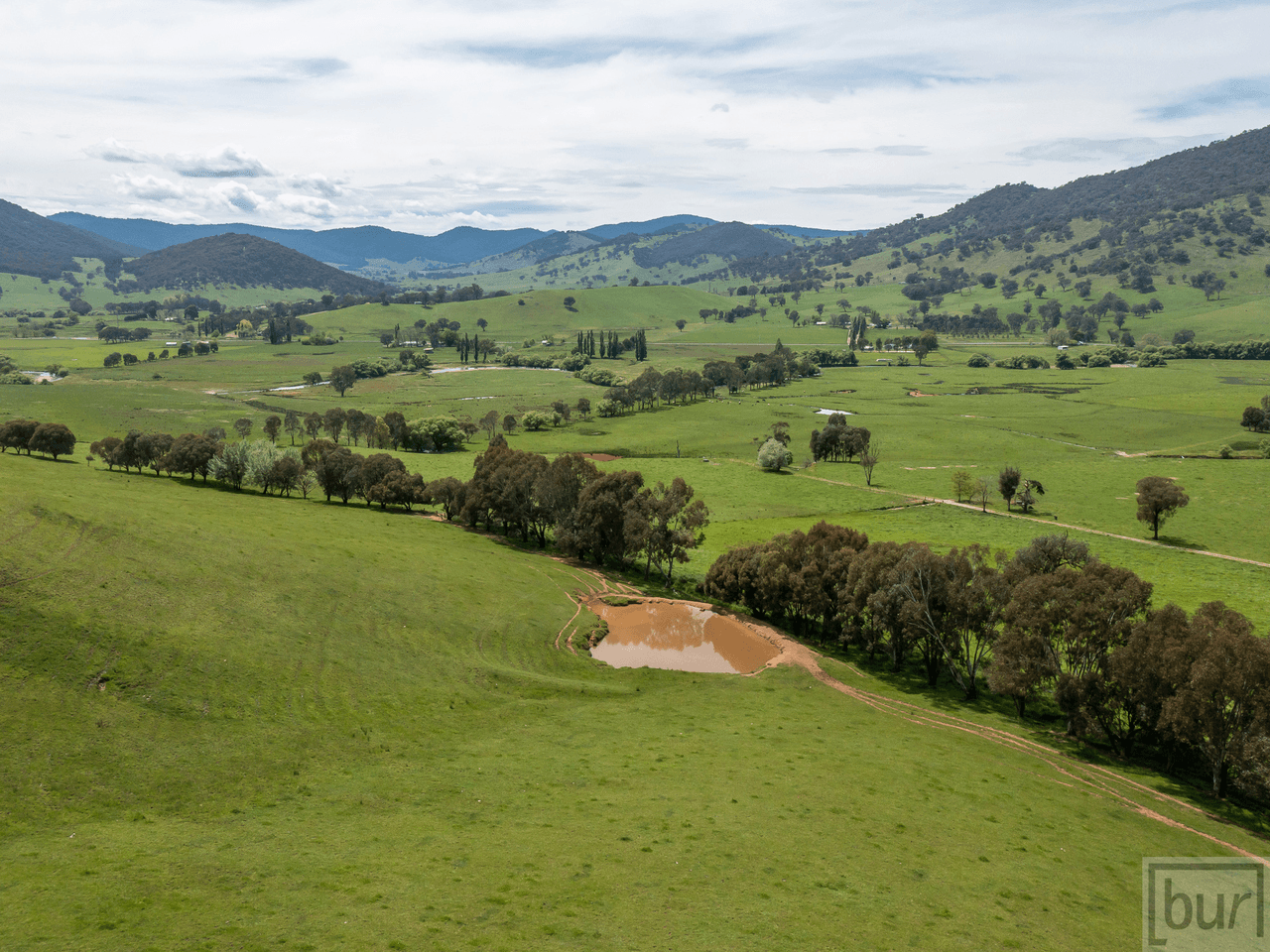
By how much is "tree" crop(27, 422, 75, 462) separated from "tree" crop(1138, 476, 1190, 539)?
605 feet

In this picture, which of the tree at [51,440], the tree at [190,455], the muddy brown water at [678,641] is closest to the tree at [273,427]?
the tree at [51,440]

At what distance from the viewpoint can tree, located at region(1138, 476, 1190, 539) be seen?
341 feet

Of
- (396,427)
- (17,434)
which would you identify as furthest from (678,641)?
(396,427)

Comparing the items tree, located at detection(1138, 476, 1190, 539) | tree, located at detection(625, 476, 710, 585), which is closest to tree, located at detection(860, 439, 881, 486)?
tree, located at detection(1138, 476, 1190, 539)

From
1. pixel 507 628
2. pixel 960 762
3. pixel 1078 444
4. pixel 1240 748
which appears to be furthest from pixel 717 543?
pixel 1078 444

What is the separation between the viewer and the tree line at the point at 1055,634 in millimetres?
46438

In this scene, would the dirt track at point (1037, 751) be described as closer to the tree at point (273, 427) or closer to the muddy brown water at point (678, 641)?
the muddy brown water at point (678, 641)

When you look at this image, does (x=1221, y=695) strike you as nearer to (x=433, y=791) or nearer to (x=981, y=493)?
(x=433, y=791)

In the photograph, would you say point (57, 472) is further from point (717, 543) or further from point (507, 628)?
point (717, 543)

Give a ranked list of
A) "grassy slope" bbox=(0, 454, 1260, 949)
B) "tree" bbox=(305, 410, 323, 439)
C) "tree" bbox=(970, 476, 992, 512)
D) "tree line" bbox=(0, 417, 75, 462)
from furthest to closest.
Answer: "tree" bbox=(305, 410, 323, 439), "tree" bbox=(970, 476, 992, 512), "tree line" bbox=(0, 417, 75, 462), "grassy slope" bbox=(0, 454, 1260, 949)

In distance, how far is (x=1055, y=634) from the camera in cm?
5697

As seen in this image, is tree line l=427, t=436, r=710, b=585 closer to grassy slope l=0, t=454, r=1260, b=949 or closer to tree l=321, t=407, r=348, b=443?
grassy slope l=0, t=454, r=1260, b=949

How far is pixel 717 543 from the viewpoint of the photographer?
355 ft

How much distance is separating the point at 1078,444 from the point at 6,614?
206 meters
